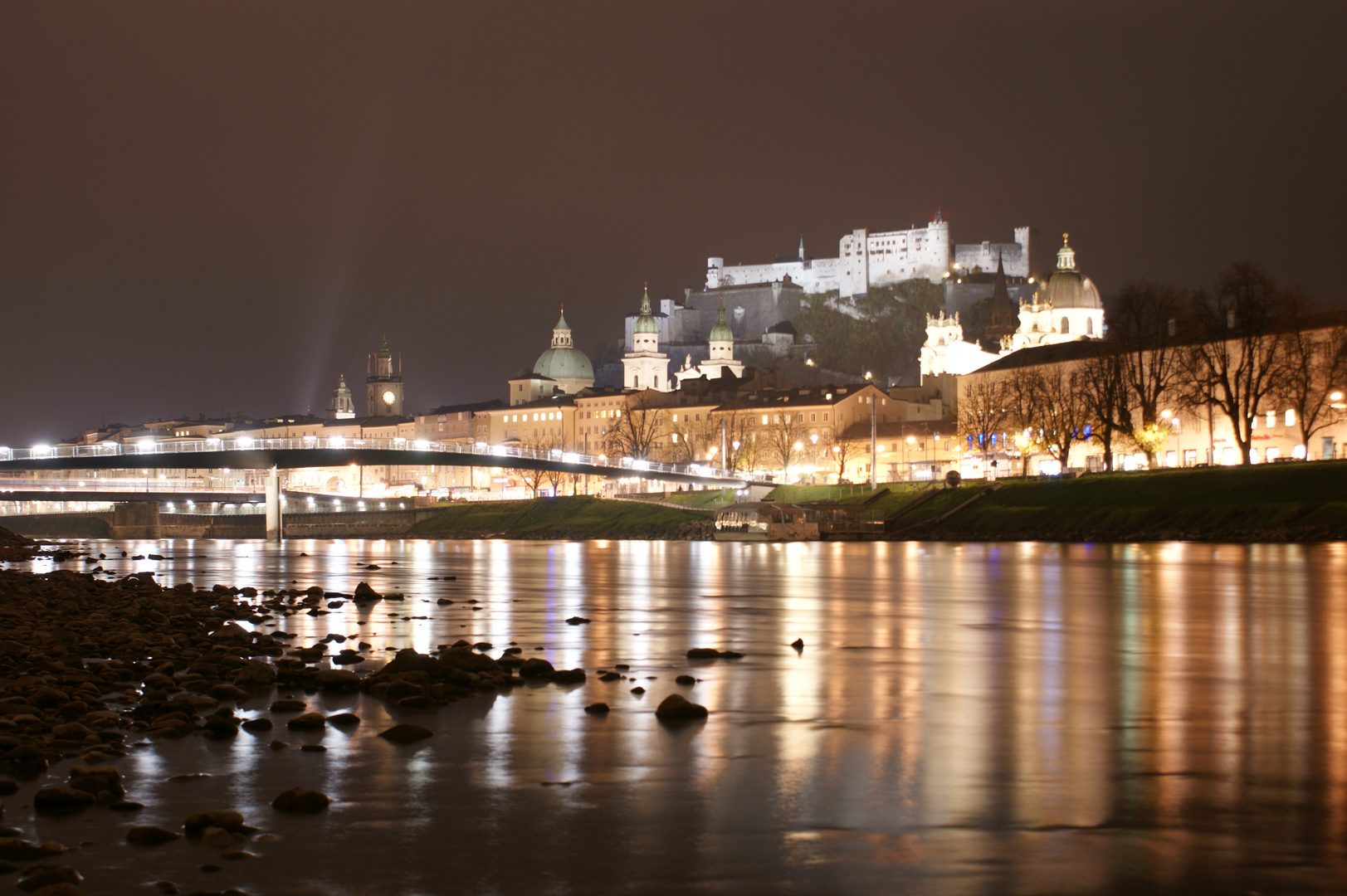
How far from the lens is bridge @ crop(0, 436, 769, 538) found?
66562 millimetres

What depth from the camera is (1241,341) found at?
68.9m

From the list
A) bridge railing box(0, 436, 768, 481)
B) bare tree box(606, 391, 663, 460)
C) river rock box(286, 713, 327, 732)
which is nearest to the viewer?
river rock box(286, 713, 327, 732)

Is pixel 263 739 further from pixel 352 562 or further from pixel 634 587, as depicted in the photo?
pixel 352 562

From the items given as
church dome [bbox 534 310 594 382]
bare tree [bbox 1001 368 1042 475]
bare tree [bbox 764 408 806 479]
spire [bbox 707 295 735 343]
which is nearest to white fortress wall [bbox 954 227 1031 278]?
spire [bbox 707 295 735 343]

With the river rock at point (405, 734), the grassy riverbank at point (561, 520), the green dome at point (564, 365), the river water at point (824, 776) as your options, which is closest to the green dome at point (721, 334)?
the green dome at point (564, 365)

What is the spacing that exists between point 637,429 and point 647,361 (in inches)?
1690

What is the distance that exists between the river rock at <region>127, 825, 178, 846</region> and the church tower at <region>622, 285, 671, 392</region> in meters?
167

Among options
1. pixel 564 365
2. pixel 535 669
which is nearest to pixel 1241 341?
pixel 535 669

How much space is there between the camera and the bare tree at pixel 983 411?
93.9m

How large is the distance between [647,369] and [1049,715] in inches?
6600

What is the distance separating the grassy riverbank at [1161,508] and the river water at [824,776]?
30.7m

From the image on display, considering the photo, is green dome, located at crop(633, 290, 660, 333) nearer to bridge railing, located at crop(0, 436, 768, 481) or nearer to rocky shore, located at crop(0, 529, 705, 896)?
bridge railing, located at crop(0, 436, 768, 481)

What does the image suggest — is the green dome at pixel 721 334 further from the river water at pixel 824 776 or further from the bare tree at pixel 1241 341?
the river water at pixel 824 776

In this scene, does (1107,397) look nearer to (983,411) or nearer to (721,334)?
(983,411)
